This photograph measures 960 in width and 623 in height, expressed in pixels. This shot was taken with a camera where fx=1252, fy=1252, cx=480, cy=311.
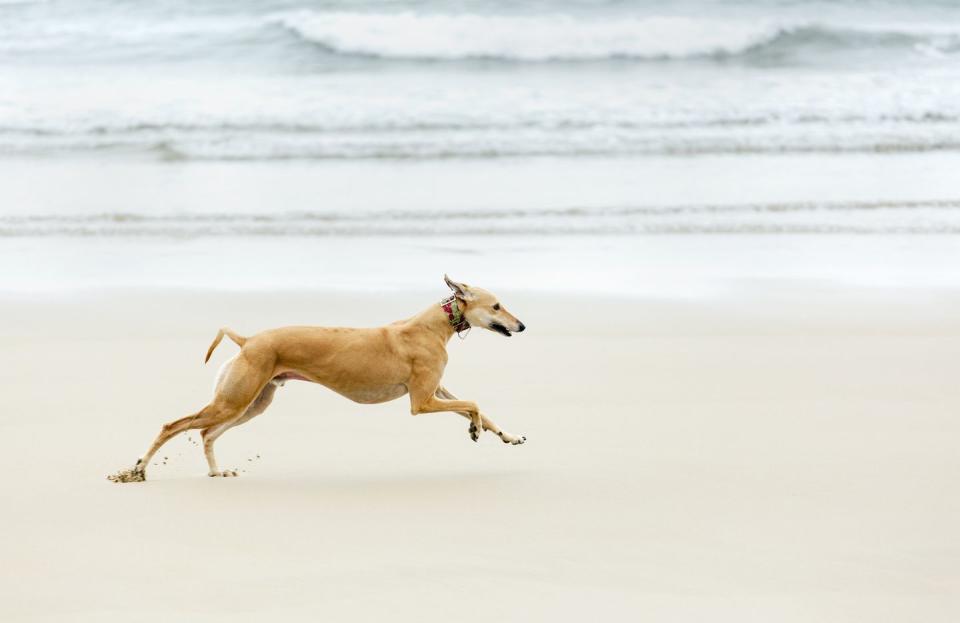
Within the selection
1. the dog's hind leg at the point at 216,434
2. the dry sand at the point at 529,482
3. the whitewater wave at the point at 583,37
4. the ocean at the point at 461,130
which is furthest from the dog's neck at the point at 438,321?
the whitewater wave at the point at 583,37

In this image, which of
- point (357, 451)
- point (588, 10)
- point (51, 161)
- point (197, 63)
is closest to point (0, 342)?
point (357, 451)

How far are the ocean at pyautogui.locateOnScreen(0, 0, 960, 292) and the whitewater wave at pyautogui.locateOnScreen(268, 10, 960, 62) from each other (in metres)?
0.05

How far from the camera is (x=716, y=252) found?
11.9 meters

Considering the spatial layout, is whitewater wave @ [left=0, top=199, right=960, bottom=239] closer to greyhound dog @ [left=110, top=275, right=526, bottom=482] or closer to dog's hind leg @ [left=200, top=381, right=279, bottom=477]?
greyhound dog @ [left=110, top=275, right=526, bottom=482]

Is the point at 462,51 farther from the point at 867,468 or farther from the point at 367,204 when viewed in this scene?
the point at 867,468

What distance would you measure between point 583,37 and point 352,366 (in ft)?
53.9

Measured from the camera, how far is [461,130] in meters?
17.6

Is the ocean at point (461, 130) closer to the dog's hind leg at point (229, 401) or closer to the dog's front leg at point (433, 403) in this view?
the dog's front leg at point (433, 403)

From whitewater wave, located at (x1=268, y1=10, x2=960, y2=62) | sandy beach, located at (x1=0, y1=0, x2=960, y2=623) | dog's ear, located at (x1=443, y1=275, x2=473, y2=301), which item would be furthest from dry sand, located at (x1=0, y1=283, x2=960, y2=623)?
whitewater wave, located at (x1=268, y1=10, x2=960, y2=62)

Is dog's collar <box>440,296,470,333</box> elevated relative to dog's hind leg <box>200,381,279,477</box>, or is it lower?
elevated

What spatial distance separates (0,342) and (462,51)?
13699 millimetres

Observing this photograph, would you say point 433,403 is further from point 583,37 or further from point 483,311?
point 583,37

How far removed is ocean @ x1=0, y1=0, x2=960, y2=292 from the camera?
12.9 metres

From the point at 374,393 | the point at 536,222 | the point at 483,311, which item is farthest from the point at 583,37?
the point at 374,393
